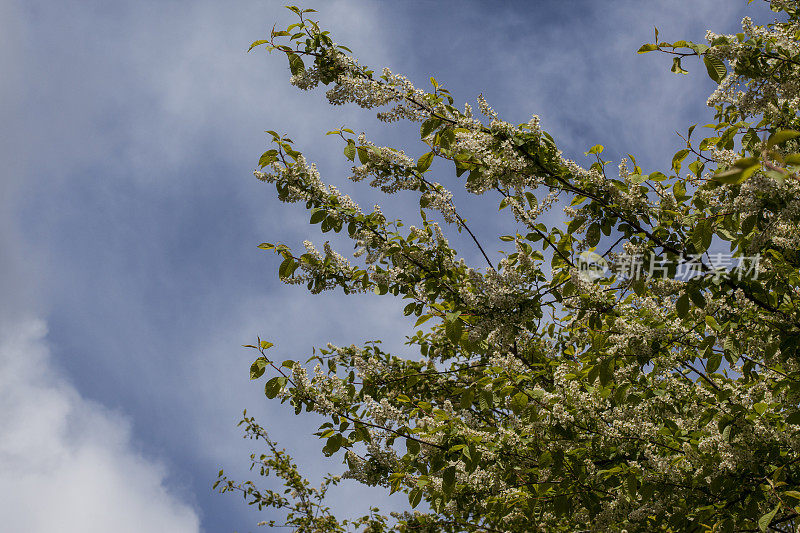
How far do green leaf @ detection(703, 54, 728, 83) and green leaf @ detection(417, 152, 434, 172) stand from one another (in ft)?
6.15

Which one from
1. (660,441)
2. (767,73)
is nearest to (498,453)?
(660,441)

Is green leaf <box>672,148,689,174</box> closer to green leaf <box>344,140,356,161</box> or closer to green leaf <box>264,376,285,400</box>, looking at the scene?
green leaf <box>344,140,356,161</box>

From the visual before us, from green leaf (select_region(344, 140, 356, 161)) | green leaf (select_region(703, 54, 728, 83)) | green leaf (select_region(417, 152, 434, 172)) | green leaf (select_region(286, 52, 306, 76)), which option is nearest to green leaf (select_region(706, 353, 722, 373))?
green leaf (select_region(703, 54, 728, 83))

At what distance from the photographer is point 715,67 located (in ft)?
11.1

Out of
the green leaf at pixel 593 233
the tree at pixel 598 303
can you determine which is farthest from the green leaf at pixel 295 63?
the green leaf at pixel 593 233

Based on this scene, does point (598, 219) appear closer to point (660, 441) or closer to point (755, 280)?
point (755, 280)

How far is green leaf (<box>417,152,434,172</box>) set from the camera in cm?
401

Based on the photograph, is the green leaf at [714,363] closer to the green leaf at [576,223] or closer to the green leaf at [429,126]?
the green leaf at [576,223]

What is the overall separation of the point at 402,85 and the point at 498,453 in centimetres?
297

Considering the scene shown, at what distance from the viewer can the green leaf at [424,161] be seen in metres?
4.01

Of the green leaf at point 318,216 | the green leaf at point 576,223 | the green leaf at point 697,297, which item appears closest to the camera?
the green leaf at point 697,297

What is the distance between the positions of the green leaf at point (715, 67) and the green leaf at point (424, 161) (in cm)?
187

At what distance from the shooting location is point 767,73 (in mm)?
3465

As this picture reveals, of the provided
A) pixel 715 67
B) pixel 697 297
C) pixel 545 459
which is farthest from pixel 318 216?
pixel 715 67
